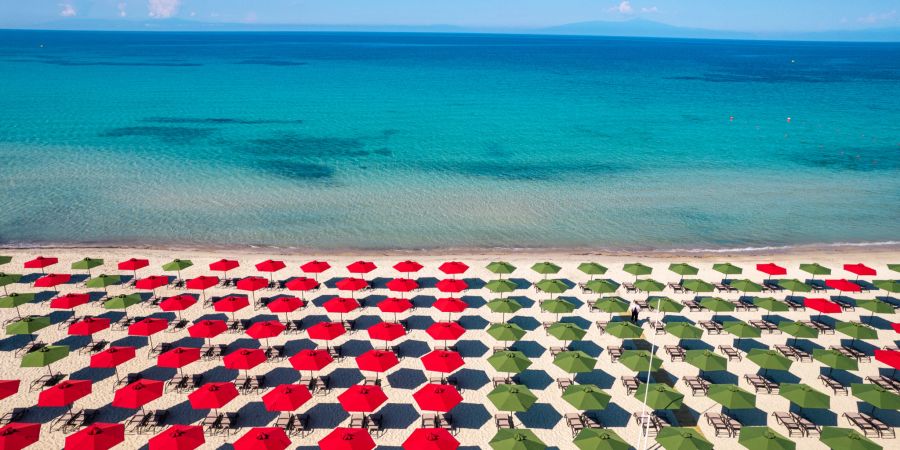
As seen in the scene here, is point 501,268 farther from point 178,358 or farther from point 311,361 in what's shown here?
A: point 178,358

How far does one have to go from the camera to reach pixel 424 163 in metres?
55.9

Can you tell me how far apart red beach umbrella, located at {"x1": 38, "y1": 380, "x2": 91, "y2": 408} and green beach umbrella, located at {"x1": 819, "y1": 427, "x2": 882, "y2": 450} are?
23236mm

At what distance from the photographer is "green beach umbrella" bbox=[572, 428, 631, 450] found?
15.4m

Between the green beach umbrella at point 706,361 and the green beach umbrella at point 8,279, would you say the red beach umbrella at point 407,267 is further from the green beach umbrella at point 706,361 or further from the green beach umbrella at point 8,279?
the green beach umbrella at point 8,279

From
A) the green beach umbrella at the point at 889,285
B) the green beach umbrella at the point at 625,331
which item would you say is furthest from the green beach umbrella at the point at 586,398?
the green beach umbrella at the point at 889,285

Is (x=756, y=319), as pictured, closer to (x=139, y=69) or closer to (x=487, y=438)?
(x=487, y=438)

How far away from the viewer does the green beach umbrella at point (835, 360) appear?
19891 mm

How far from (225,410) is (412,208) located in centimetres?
2587

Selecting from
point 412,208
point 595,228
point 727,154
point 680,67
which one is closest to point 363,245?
point 412,208

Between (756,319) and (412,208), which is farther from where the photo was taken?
(412,208)

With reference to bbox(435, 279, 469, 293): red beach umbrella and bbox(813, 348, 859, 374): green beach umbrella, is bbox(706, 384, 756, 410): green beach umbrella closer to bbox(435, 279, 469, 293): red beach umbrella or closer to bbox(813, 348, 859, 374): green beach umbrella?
bbox(813, 348, 859, 374): green beach umbrella

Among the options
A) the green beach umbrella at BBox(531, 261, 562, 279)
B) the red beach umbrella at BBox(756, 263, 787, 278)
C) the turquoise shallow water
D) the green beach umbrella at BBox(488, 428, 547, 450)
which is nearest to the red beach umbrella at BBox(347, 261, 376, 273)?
the turquoise shallow water

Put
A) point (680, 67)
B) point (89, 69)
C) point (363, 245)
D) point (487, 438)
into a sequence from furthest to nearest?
1. point (680, 67)
2. point (89, 69)
3. point (363, 245)
4. point (487, 438)

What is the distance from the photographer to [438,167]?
54.6 m
